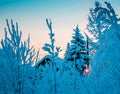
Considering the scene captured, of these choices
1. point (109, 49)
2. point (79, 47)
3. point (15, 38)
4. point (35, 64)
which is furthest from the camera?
point (79, 47)

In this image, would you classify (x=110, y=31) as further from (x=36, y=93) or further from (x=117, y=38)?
(x=36, y=93)

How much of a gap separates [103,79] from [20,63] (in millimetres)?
1518

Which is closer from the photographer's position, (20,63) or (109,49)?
(109,49)

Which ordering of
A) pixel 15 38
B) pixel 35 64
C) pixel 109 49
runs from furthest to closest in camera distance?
pixel 35 64 → pixel 15 38 → pixel 109 49

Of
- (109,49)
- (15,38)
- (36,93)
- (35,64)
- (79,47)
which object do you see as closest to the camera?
(109,49)

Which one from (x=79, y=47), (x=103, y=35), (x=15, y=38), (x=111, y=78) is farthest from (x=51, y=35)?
(x=79, y=47)

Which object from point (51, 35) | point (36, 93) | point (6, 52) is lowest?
point (36, 93)

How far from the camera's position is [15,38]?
4.34 meters

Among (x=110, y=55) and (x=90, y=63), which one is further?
(x=90, y=63)

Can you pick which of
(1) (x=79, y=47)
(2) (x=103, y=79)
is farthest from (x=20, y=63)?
(1) (x=79, y=47)

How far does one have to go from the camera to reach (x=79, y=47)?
35.7m

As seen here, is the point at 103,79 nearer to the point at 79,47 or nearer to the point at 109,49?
the point at 109,49

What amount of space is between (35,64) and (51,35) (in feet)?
2.60

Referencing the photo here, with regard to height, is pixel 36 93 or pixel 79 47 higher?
pixel 79 47
